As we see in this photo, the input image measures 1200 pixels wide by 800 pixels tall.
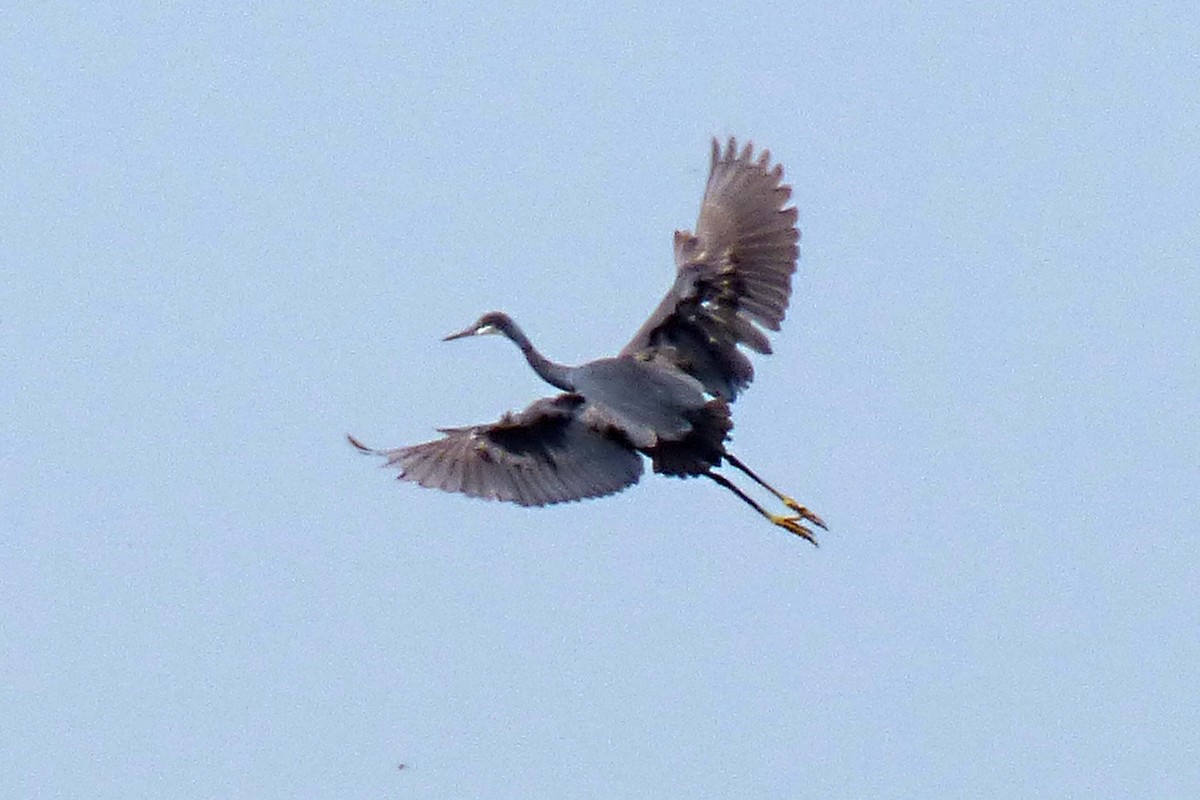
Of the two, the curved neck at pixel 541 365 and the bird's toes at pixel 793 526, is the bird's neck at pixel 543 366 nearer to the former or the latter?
the curved neck at pixel 541 365

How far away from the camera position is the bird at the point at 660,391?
17.9 m

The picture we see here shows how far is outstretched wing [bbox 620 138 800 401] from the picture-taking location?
18.5m

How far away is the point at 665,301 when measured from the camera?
18.6 m

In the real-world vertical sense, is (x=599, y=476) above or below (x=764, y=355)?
below

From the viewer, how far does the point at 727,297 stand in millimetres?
18641

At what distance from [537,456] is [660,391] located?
103 cm

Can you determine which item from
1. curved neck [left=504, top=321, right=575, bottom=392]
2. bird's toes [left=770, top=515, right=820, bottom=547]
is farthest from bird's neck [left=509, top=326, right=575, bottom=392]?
bird's toes [left=770, top=515, right=820, bottom=547]

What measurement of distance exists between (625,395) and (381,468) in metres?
1.86

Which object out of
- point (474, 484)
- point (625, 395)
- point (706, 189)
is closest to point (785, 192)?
point (706, 189)

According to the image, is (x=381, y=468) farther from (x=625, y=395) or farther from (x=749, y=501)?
(x=749, y=501)

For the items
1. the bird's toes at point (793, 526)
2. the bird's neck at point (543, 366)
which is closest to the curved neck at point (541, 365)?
the bird's neck at point (543, 366)

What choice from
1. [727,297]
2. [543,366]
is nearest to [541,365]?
[543,366]

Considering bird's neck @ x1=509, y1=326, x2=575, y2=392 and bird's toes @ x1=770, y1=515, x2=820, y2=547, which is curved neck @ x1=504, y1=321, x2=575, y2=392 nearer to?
bird's neck @ x1=509, y1=326, x2=575, y2=392

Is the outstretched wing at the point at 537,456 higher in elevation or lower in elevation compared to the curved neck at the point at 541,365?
lower
